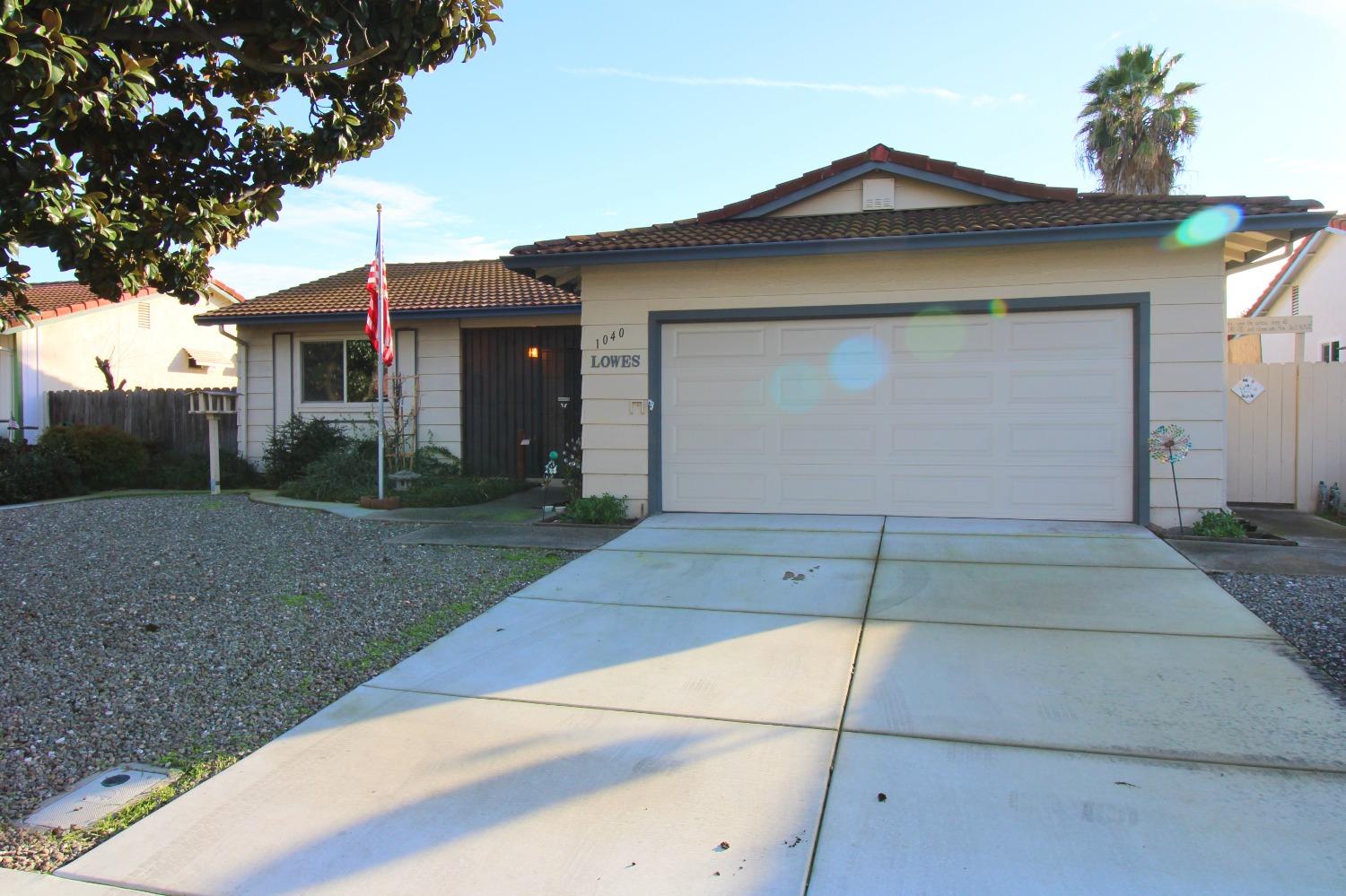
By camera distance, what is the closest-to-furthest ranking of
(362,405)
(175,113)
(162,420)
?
(175,113)
(362,405)
(162,420)

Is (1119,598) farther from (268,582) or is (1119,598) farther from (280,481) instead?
(280,481)

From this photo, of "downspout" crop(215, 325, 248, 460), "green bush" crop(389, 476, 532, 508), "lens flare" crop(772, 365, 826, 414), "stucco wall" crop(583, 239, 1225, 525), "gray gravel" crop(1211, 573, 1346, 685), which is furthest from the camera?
"downspout" crop(215, 325, 248, 460)

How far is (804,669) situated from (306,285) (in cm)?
1523

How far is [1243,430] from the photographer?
10.6 metres

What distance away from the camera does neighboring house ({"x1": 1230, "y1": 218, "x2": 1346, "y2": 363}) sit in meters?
18.5

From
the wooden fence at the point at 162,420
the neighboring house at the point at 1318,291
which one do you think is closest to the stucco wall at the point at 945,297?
the wooden fence at the point at 162,420

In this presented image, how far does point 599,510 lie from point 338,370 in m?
7.55

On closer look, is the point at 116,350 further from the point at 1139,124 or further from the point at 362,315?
the point at 1139,124

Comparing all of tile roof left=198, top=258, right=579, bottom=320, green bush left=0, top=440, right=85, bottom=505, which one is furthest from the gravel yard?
tile roof left=198, top=258, right=579, bottom=320

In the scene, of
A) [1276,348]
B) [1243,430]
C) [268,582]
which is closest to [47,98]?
[268,582]

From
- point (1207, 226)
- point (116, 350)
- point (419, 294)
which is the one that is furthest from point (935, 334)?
point (116, 350)

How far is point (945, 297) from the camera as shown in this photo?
29.8ft

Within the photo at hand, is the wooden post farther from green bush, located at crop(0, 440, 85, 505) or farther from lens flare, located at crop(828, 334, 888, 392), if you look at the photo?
lens flare, located at crop(828, 334, 888, 392)

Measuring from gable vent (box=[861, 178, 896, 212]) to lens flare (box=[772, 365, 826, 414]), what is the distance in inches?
99.6
